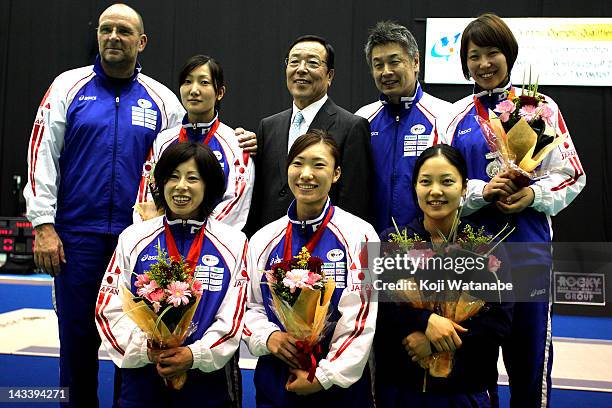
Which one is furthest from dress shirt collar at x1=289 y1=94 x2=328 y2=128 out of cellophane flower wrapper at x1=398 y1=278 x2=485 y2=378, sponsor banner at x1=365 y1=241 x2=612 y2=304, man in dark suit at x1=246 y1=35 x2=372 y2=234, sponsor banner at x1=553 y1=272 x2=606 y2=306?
sponsor banner at x1=553 y1=272 x2=606 y2=306

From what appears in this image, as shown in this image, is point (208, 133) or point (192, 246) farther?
point (208, 133)

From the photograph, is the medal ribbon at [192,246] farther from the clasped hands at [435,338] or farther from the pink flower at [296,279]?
the clasped hands at [435,338]

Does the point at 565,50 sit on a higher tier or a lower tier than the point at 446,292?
higher

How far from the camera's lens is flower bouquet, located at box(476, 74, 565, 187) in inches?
90.0

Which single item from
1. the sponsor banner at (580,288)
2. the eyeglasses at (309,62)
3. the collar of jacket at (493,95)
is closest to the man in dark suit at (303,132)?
the eyeglasses at (309,62)

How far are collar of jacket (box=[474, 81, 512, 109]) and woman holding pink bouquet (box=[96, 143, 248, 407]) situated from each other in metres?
1.28

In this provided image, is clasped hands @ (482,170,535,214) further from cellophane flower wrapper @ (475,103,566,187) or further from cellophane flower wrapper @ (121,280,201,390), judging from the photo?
cellophane flower wrapper @ (121,280,201,390)

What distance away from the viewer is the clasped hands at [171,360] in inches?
82.0

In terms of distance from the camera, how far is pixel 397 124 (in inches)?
115

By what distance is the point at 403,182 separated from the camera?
2.79 meters

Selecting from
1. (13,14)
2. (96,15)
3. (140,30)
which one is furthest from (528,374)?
(13,14)

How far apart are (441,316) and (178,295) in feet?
3.20

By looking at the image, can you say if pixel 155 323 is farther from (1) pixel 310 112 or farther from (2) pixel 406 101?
(2) pixel 406 101

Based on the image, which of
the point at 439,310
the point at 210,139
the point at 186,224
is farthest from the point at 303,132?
the point at 439,310
